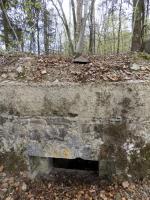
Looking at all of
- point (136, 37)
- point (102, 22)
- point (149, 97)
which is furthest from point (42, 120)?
point (102, 22)

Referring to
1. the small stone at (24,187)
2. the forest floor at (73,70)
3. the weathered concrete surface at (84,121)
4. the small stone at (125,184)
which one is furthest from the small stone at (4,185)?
the small stone at (125,184)

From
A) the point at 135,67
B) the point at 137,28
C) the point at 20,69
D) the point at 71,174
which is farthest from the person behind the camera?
the point at 137,28

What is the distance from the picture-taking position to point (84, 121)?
7.53 ft

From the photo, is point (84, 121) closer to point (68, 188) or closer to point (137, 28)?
point (68, 188)

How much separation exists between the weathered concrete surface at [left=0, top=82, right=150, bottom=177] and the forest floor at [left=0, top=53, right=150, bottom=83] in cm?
12

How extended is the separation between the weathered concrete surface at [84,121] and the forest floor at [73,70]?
12cm

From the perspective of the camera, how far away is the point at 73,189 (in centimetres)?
244

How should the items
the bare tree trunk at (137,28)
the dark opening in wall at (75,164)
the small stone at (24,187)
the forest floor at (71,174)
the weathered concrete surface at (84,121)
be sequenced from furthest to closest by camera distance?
the bare tree trunk at (137,28) → the dark opening in wall at (75,164) → the small stone at (24,187) → the forest floor at (71,174) → the weathered concrete surface at (84,121)

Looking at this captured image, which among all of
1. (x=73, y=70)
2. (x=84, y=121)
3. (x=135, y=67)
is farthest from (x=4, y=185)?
(x=135, y=67)

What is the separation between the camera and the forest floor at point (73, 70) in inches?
92.0

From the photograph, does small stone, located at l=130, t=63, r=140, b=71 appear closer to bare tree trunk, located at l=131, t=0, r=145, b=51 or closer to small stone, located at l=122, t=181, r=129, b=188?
small stone, located at l=122, t=181, r=129, b=188

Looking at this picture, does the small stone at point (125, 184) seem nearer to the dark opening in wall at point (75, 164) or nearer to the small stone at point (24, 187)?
the dark opening in wall at point (75, 164)

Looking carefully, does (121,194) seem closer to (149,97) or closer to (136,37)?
(149,97)

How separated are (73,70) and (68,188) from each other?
1.30m
